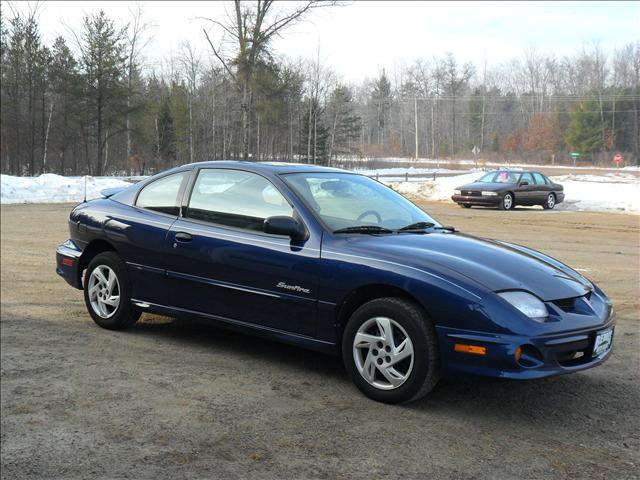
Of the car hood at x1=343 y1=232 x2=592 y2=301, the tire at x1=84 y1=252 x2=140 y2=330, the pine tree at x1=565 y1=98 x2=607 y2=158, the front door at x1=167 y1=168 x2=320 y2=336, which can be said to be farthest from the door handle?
the pine tree at x1=565 y1=98 x2=607 y2=158

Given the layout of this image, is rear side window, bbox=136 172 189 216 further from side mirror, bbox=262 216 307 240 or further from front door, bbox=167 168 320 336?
side mirror, bbox=262 216 307 240

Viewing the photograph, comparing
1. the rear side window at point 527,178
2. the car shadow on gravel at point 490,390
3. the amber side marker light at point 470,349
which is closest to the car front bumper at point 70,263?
the car shadow on gravel at point 490,390

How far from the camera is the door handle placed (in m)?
4.98

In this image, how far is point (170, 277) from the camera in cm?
510

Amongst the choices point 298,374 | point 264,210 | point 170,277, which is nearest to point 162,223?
point 170,277

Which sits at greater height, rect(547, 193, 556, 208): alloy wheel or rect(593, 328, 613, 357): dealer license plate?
rect(547, 193, 556, 208): alloy wheel

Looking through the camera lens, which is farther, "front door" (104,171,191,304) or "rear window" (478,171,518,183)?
"rear window" (478,171,518,183)

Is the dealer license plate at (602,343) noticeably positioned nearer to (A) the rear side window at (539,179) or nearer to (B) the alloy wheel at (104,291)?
(B) the alloy wheel at (104,291)

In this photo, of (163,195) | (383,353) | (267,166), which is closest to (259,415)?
(383,353)

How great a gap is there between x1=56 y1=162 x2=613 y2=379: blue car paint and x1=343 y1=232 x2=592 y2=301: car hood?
10mm

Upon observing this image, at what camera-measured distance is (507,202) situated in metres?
21.8

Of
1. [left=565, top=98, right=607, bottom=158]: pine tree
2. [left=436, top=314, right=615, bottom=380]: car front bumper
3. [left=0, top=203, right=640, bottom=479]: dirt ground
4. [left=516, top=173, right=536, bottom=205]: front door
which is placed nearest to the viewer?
[left=0, top=203, right=640, bottom=479]: dirt ground

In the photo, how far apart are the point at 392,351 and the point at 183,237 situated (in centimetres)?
201

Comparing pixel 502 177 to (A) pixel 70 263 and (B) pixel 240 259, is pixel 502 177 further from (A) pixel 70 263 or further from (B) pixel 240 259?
(B) pixel 240 259
